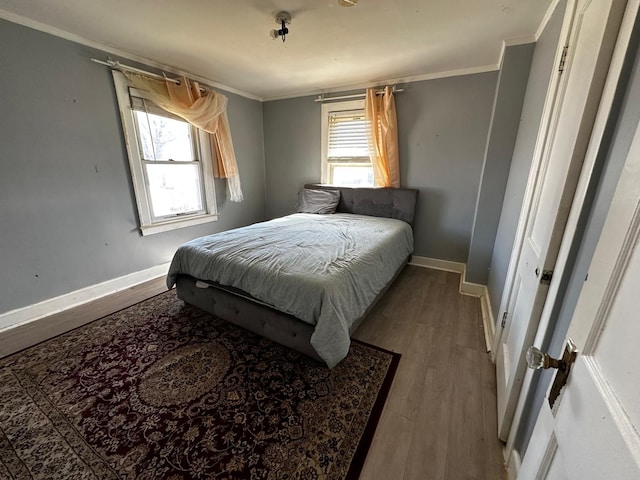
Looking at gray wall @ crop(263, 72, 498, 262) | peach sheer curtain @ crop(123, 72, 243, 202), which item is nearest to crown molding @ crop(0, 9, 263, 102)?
peach sheer curtain @ crop(123, 72, 243, 202)

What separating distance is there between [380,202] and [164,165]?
2.71 meters

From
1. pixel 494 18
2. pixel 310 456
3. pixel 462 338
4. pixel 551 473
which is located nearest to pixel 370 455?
pixel 310 456

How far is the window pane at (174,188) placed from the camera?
299cm

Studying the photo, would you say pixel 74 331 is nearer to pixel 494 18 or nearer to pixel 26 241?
pixel 26 241

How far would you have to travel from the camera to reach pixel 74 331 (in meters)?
2.05

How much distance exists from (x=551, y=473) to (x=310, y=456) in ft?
3.19

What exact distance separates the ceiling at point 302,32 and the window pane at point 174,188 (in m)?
1.11

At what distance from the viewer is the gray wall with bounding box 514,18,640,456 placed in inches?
26.3

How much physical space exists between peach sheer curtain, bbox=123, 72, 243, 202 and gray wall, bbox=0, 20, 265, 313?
38cm

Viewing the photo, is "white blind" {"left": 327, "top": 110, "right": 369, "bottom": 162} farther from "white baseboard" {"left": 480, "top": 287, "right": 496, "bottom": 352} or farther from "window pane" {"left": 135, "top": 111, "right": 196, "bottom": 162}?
"white baseboard" {"left": 480, "top": 287, "right": 496, "bottom": 352}

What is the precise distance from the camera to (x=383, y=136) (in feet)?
10.8

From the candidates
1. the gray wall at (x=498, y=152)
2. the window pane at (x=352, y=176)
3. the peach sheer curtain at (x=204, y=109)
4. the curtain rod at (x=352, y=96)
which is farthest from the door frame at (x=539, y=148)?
the peach sheer curtain at (x=204, y=109)

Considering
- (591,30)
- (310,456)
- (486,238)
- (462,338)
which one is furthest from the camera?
(486,238)

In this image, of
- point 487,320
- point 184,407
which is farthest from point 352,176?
point 184,407
